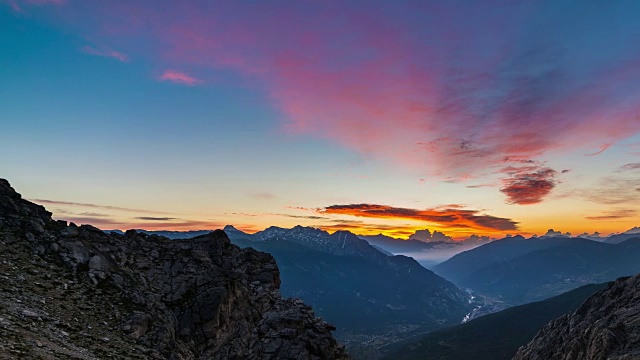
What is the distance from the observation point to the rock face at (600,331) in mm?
59781

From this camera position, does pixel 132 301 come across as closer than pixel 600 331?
Yes

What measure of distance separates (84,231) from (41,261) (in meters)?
12.9

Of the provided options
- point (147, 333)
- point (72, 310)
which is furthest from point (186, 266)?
point (72, 310)

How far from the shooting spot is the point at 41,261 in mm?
48500

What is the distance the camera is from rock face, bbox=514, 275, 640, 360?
59.8m

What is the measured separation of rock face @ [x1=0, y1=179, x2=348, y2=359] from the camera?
3797cm

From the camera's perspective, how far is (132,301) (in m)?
51.2

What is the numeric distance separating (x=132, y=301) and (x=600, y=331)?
86508mm

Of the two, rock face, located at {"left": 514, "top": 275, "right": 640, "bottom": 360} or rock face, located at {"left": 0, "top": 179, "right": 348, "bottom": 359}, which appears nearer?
rock face, located at {"left": 0, "top": 179, "right": 348, "bottom": 359}

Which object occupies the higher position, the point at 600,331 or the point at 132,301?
the point at 132,301

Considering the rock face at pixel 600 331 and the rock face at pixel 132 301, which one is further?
the rock face at pixel 600 331

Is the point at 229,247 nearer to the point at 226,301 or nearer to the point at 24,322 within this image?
the point at 226,301

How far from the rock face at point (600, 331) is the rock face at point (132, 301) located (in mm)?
48415

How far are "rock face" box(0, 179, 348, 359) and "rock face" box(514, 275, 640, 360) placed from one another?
→ 48.4 metres
